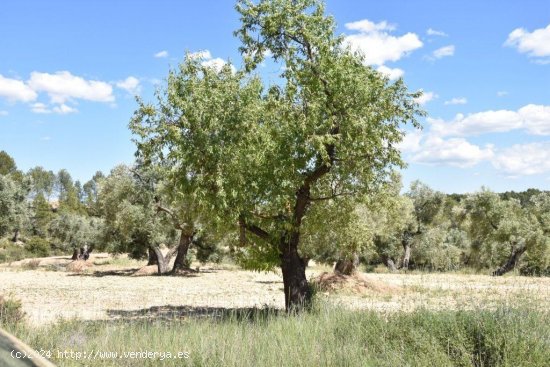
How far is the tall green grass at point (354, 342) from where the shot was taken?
699 centimetres

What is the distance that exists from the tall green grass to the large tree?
4.67m

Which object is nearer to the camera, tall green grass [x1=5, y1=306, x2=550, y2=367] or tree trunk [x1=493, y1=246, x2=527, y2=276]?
tall green grass [x1=5, y1=306, x2=550, y2=367]

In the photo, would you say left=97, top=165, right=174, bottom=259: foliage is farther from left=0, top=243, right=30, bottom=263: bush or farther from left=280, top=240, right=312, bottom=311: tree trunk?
left=0, top=243, right=30, bottom=263: bush

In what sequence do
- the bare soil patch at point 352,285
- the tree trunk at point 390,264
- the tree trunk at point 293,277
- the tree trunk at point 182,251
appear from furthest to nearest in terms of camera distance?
the tree trunk at point 390,264 < the tree trunk at point 182,251 < the bare soil patch at point 352,285 < the tree trunk at point 293,277

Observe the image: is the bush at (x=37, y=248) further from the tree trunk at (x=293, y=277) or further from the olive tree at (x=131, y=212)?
the tree trunk at (x=293, y=277)

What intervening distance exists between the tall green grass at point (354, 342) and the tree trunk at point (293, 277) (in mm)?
4971

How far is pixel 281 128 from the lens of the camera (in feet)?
45.1

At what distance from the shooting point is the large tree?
13.0 metres

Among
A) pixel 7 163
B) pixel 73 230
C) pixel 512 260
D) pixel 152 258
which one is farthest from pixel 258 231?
pixel 7 163

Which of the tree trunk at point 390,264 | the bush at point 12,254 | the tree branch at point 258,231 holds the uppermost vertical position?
the tree branch at point 258,231

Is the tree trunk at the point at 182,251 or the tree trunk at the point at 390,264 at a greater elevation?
the tree trunk at the point at 182,251

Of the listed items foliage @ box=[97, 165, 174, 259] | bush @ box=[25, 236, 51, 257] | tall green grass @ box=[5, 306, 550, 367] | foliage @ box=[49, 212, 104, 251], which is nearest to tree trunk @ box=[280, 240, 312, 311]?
tall green grass @ box=[5, 306, 550, 367]

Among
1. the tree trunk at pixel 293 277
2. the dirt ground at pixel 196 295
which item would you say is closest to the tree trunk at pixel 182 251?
the dirt ground at pixel 196 295

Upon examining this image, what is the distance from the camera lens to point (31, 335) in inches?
342
